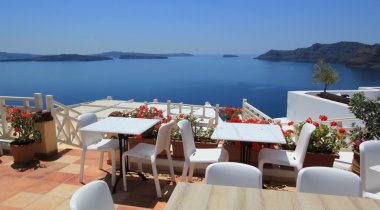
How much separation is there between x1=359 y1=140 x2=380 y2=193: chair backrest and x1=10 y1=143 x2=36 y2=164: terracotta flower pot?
4.13 m

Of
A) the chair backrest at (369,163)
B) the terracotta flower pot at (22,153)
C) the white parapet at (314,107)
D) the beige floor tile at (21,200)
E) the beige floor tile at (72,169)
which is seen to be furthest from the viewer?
the white parapet at (314,107)

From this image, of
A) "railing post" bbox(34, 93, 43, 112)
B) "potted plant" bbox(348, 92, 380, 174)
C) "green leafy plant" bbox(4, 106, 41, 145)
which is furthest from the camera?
"railing post" bbox(34, 93, 43, 112)

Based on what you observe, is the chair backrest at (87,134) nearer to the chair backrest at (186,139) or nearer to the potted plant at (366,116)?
the chair backrest at (186,139)

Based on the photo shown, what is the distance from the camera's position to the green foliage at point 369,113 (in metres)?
3.23

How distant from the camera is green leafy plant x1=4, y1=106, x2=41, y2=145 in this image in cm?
392

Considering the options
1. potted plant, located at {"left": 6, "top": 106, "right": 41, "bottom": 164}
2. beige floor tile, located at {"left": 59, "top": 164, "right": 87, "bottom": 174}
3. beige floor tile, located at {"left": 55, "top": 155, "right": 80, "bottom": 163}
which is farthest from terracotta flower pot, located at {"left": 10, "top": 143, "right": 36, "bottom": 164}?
beige floor tile, located at {"left": 59, "top": 164, "right": 87, "bottom": 174}

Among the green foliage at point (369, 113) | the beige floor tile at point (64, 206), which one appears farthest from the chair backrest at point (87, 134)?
the green foliage at point (369, 113)

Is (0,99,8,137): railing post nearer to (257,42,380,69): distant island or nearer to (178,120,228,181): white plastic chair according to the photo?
(178,120,228,181): white plastic chair

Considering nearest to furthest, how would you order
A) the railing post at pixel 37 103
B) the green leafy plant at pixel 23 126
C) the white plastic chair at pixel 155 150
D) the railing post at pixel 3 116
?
the white plastic chair at pixel 155 150 → the green leafy plant at pixel 23 126 → the railing post at pixel 37 103 → the railing post at pixel 3 116

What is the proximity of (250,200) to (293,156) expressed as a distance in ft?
5.65

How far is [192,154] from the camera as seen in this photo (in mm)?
2941

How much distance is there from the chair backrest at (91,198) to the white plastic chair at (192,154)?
1481 mm

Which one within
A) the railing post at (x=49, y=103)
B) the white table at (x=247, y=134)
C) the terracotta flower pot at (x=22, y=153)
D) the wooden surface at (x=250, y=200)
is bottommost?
the terracotta flower pot at (x=22, y=153)

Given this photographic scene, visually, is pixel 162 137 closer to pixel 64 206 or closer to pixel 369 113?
pixel 64 206
